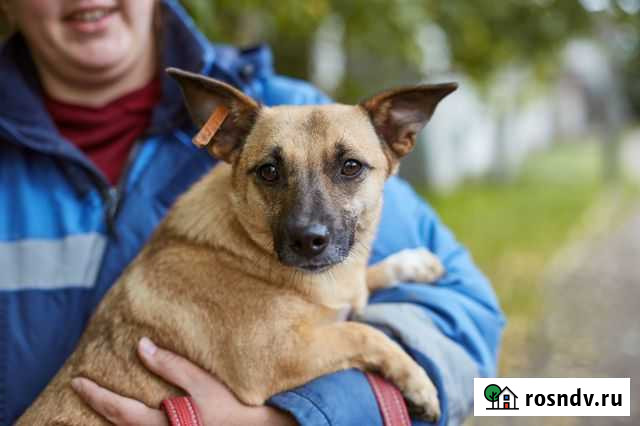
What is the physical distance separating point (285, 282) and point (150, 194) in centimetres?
63

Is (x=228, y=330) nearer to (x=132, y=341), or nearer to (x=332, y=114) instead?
(x=132, y=341)

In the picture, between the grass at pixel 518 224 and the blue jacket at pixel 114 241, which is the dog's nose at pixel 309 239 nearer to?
the blue jacket at pixel 114 241

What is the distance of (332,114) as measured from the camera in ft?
8.11

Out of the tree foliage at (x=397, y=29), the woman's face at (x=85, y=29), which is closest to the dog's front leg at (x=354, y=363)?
the woman's face at (x=85, y=29)

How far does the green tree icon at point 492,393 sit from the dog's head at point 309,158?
2.36 ft

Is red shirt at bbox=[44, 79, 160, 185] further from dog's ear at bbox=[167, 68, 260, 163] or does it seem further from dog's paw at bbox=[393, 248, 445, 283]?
dog's paw at bbox=[393, 248, 445, 283]

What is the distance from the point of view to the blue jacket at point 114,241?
2.43 m

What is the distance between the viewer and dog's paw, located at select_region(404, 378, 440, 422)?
224cm

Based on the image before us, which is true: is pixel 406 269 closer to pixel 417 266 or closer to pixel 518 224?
pixel 417 266

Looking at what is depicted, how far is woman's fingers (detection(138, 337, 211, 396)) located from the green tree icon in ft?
3.35

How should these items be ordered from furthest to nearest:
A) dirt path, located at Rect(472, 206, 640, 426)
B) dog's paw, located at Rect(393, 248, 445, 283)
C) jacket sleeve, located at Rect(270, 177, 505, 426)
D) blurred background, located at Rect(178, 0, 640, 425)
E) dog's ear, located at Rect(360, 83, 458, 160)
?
dirt path, located at Rect(472, 206, 640, 426) < blurred background, located at Rect(178, 0, 640, 425) < dog's paw, located at Rect(393, 248, 445, 283) < dog's ear, located at Rect(360, 83, 458, 160) < jacket sleeve, located at Rect(270, 177, 505, 426)

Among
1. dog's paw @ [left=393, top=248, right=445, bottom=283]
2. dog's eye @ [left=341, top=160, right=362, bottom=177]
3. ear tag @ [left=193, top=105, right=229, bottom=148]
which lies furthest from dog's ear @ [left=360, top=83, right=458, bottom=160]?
ear tag @ [left=193, top=105, right=229, bottom=148]

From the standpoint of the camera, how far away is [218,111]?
237 cm

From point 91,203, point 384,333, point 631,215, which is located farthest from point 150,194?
point 631,215
